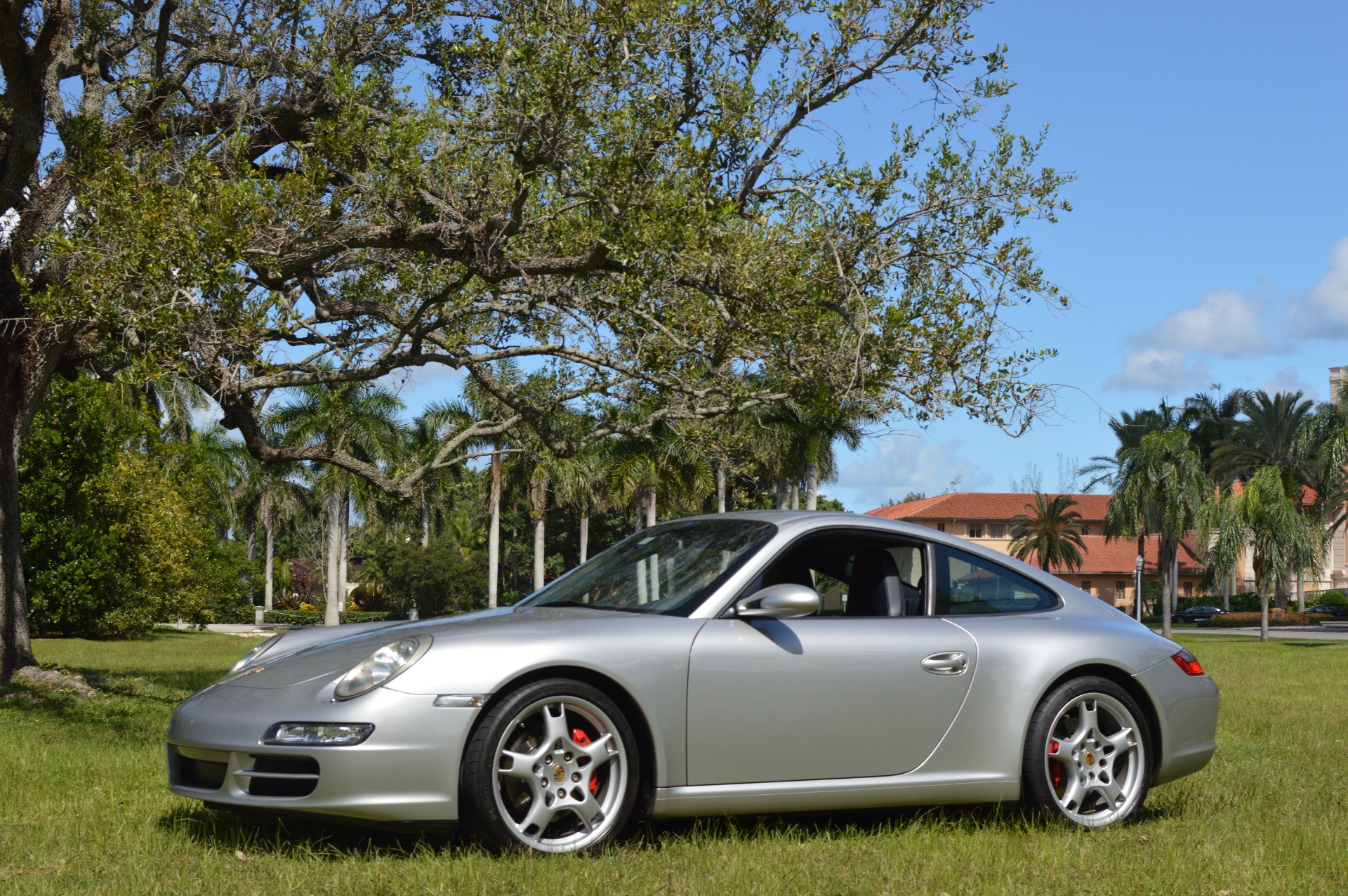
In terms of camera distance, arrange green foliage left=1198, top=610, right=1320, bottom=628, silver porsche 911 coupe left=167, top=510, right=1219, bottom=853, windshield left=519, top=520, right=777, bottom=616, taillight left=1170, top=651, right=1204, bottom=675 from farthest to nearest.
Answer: green foliage left=1198, top=610, right=1320, bottom=628, taillight left=1170, top=651, right=1204, bottom=675, windshield left=519, top=520, right=777, bottom=616, silver porsche 911 coupe left=167, top=510, right=1219, bottom=853

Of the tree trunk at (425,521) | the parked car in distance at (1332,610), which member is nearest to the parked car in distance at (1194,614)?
the parked car in distance at (1332,610)

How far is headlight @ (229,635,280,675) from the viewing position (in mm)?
5578

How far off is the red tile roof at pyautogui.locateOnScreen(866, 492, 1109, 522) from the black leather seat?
82.9 metres

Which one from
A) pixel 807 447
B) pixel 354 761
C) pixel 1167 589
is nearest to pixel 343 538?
pixel 807 447

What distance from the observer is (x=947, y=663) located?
18.2ft

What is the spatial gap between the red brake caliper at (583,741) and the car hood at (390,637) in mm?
383

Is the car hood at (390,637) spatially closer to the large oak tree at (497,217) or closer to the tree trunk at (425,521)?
the large oak tree at (497,217)

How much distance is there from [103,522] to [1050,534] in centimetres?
5621

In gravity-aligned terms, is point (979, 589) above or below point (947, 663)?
above

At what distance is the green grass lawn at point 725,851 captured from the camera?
436 centimetres

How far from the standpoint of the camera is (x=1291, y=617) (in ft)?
230

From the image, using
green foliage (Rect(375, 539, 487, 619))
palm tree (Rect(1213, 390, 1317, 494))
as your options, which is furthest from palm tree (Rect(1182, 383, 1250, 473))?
green foliage (Rect(375, 539, 487, 619))

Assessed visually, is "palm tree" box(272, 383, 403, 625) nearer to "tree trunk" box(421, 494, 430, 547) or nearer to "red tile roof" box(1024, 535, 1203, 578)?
"tree trunk" box(421, 494, 430, 547)

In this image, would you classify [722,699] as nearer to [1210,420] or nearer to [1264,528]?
[1264,528]
